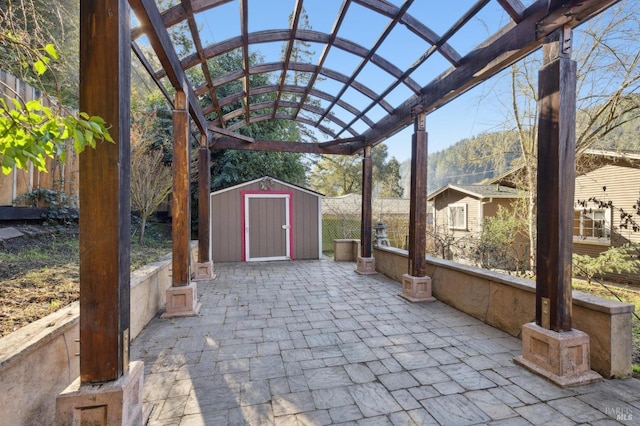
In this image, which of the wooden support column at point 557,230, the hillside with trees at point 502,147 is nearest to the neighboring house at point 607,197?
the hillside with trees at point 502,147

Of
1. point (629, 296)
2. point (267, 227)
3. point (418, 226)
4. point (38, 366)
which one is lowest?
point (629, 296)

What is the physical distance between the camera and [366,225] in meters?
5.85

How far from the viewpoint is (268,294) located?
4.42 metres

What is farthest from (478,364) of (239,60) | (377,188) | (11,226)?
(377,188)

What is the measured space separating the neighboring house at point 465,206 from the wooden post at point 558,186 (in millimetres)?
6571

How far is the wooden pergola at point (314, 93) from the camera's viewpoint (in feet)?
4.89

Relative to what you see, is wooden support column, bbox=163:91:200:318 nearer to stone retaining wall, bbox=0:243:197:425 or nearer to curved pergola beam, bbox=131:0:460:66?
curved pergola beam, bbox=131:0:460:66

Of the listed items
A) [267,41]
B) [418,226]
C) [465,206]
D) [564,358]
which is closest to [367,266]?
[418,226]

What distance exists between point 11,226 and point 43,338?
142 inches

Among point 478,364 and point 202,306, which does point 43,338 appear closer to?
point 202,306

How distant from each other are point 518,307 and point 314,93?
393 centimetres

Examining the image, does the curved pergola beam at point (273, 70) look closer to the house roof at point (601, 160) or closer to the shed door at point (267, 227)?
the shed door at point (267, 227)

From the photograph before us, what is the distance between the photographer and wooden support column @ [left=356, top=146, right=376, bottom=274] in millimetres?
5801

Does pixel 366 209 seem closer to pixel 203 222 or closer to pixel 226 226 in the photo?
pixel 203 222
